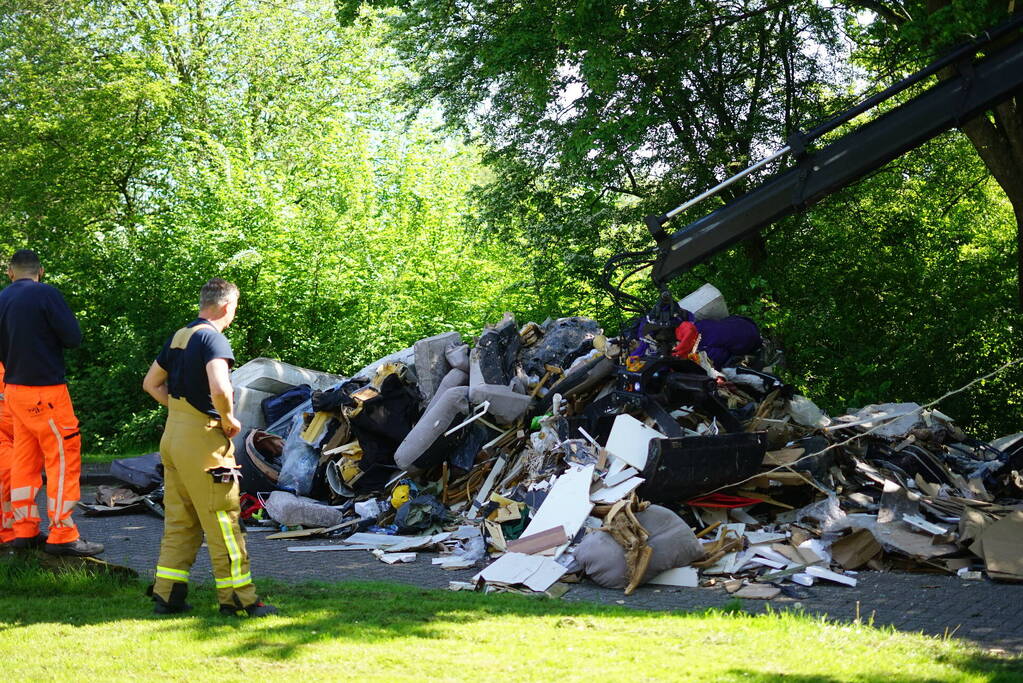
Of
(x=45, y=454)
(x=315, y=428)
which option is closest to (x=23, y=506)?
(x=45, y=454)

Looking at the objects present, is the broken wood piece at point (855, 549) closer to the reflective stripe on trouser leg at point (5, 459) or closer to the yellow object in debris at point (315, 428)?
the yellow object in debris at point (315, 428)

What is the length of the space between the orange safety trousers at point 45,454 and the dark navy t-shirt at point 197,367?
6.70 ft

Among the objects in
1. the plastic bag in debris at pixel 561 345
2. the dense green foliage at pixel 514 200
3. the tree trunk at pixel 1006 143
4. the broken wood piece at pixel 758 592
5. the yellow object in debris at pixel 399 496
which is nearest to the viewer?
the broken wood piece at pixel 758 592

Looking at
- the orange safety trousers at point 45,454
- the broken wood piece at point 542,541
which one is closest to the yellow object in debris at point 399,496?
the broken wood piece at point 542,541

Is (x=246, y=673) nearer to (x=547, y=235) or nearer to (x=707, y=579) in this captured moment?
(x=707, y=579)

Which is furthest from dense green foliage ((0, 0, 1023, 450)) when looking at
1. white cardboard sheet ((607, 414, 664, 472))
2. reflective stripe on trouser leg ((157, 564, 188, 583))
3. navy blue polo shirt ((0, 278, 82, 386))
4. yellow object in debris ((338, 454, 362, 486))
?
reflective stripe on trouser leg ((157, 564, 188, 583))

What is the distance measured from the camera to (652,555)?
24.0 feet

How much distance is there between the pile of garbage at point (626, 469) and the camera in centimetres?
761

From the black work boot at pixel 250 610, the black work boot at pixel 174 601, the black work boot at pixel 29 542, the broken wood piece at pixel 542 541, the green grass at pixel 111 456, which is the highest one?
the green grass at pixel 111 456

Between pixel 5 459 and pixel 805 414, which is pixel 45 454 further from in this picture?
pixel 805 414

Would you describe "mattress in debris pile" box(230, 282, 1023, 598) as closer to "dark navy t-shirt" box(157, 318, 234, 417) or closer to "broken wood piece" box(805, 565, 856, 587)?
"broken wood piece" box(805, 565, 856, 587)

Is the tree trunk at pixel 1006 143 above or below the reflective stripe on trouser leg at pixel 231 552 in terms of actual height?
above

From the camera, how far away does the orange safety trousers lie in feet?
23.6

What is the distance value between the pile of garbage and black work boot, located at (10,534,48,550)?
232 centimetres
